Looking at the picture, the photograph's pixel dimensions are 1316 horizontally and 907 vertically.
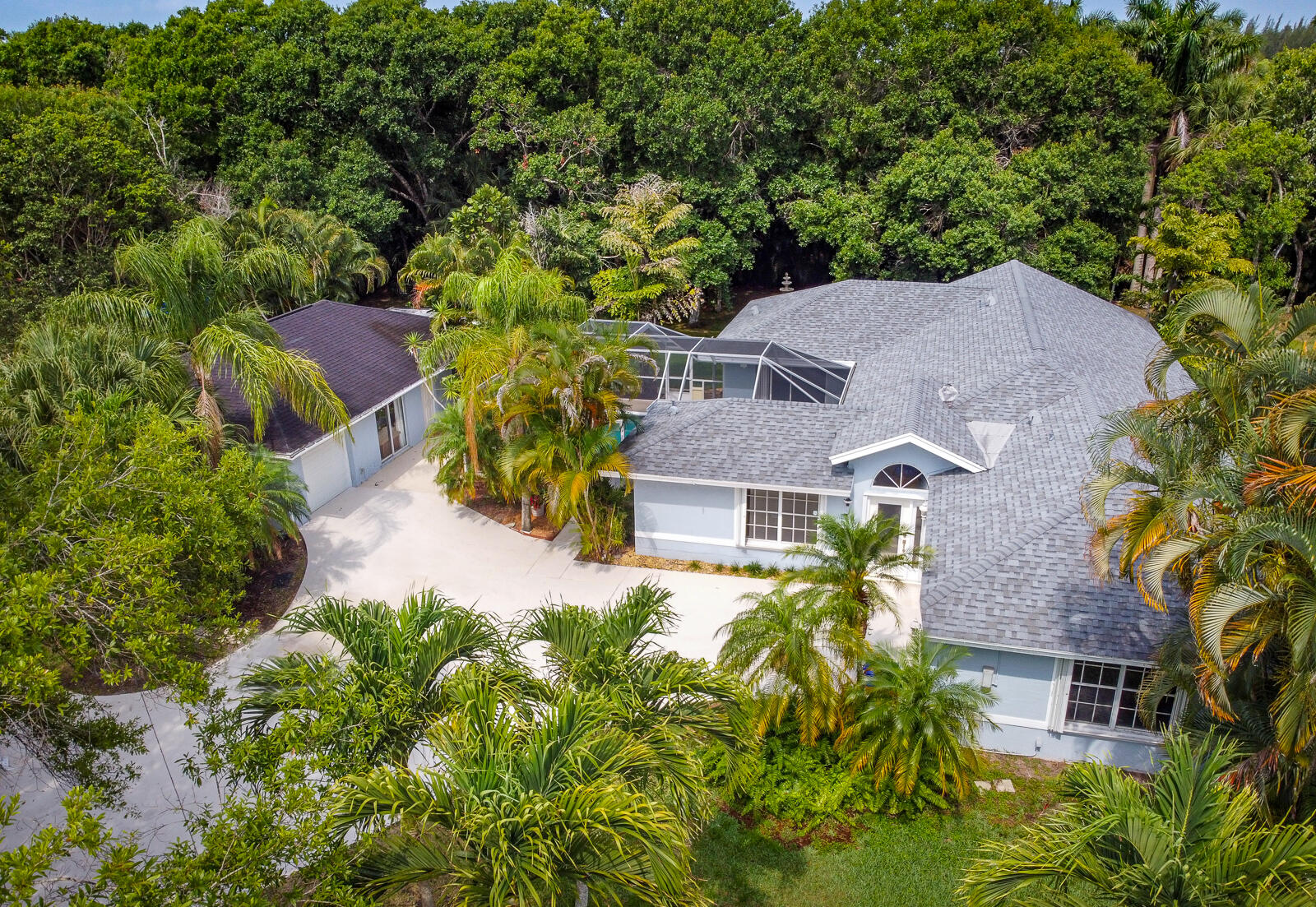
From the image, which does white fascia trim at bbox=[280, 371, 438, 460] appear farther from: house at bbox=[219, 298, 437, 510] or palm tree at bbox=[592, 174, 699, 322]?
palm tree at bbox=[592, 174, 699, 322]

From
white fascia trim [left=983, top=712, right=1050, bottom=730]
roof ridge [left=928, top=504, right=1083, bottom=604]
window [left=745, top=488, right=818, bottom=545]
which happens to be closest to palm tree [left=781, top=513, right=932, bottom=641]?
roof ridge [left=928, top=504, right=1083, bottom=604]

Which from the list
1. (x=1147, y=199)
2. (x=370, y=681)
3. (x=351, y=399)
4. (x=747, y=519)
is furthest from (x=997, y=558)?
(x=1147, y=199)

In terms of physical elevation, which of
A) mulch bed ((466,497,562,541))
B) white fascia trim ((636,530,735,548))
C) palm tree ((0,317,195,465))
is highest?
palm tree ((0,317,195,465))

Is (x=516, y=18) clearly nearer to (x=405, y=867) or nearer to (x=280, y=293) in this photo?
(x=280, y=293)

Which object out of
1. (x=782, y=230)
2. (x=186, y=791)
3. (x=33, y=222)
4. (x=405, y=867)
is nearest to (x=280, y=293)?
(x=33, y=222)

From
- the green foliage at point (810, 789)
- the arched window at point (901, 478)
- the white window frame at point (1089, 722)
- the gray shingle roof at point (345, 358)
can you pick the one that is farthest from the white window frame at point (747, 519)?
the gray shingle roof at point (345, 358)
